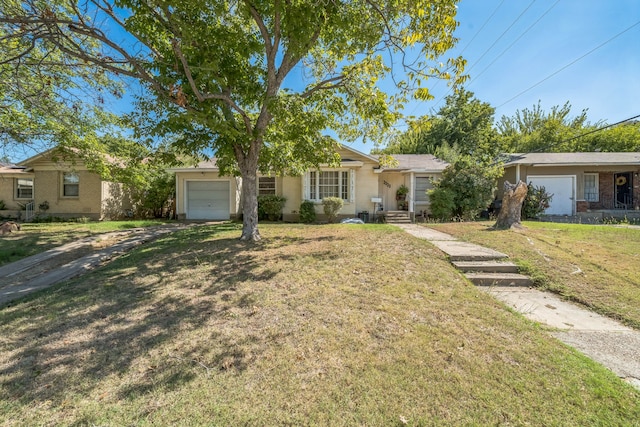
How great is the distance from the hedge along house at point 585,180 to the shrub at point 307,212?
11661 millimetres

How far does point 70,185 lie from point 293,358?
20227 mm

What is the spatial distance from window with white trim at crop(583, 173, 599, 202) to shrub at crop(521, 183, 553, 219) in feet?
16.4

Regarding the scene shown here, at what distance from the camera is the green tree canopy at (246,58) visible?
226 inches

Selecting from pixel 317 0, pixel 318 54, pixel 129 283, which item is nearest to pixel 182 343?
pixel 129 283

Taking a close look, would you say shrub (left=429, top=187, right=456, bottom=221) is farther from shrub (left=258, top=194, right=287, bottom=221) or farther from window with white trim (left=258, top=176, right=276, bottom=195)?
window with white trim (left=258, top=176, right=276, bottom=195)

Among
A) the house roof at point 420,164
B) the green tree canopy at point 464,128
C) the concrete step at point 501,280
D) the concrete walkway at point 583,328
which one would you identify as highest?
the green tree canopy at point 464,128

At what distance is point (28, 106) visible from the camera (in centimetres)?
920

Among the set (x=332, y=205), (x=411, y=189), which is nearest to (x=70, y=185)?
(x=332, y=205)

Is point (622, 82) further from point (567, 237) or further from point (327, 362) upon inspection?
point (327, 362)

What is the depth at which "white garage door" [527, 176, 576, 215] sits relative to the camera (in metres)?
16.5

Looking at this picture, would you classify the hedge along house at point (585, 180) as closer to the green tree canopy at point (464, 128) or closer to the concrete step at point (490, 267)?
the green tree canopy at point (464, 128)

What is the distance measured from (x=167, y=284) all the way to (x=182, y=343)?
7.52 feet

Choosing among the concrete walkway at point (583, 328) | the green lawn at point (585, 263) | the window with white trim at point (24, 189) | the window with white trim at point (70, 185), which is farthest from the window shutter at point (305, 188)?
the window with white trim at point (24, 189)

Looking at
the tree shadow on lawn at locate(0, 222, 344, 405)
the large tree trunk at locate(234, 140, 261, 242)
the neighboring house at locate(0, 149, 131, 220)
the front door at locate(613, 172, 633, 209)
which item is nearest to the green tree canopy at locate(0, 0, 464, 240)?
the large tree trunk at locate(234, 140, 261, 242)
